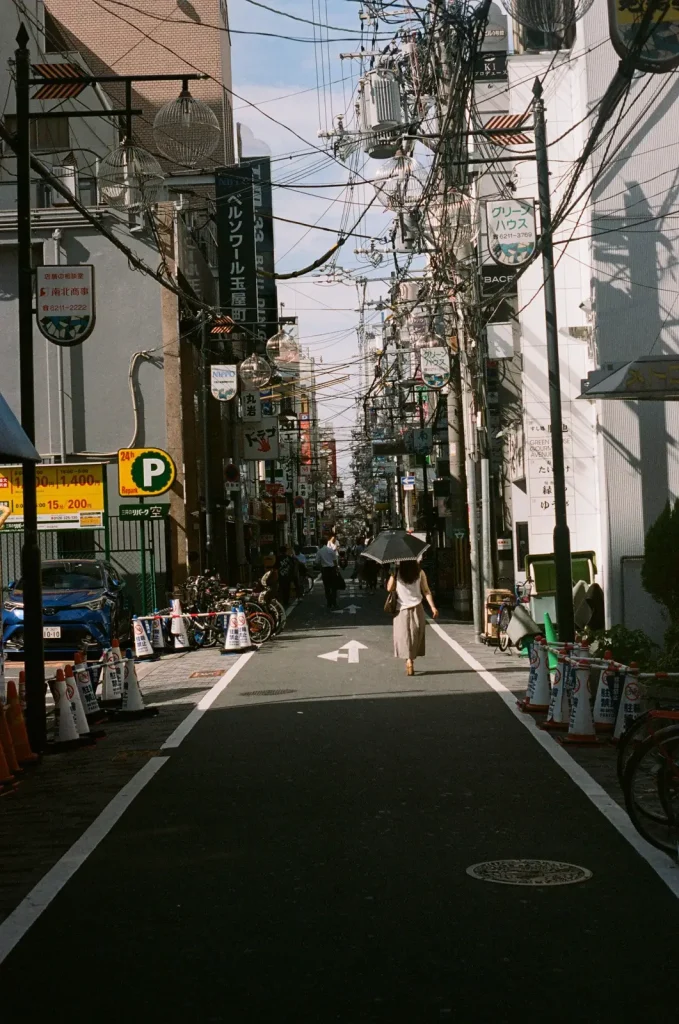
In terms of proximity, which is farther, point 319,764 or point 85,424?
point 85,424

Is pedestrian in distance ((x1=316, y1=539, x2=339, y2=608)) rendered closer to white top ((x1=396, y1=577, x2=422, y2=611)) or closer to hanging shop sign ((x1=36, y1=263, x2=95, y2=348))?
white top ((x1=396, y1=577, x2=422, y2=611))

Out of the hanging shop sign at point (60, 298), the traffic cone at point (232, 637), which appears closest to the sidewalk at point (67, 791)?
the hanging shop sign at point (60, 298)

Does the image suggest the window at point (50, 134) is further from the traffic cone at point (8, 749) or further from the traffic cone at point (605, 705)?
the traffic cone at point (605, 705)

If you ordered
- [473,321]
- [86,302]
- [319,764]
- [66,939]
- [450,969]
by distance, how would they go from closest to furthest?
1. [450,969]
2. [66,939]
3. [319,764]
4. [86,302]
5. [473,321]

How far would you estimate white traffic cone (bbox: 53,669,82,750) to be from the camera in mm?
13148

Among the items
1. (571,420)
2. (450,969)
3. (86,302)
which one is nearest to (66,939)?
(450,969)

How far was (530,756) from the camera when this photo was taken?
11.3 m

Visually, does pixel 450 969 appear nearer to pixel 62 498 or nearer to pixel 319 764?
pixel 319 764

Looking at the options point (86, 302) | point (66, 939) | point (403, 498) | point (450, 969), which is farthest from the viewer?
point (403, 498)

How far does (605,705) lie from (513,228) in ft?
43.4

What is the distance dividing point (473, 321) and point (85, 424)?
41.7 ft

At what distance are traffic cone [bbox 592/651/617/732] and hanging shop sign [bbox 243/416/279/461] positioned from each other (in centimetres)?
3445

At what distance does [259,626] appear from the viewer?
25.9 metres

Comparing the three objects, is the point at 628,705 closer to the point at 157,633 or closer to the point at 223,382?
the point at 157,633
